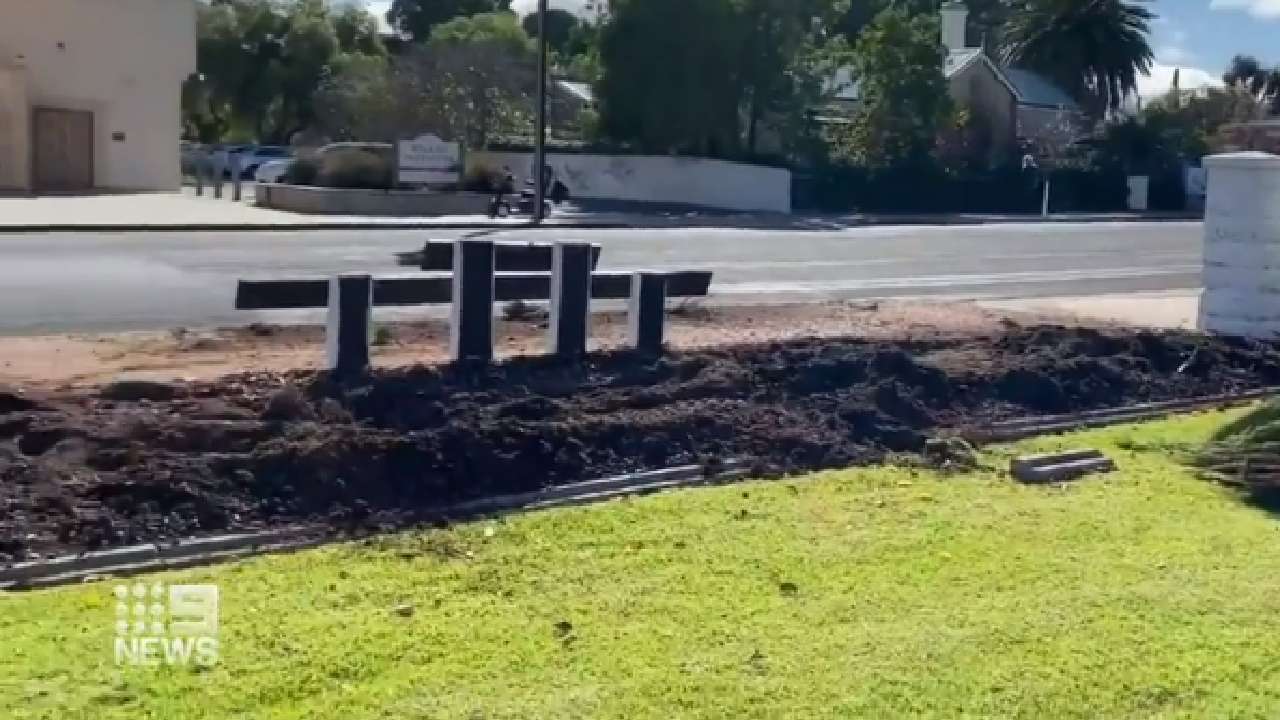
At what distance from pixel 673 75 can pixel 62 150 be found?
16996mm

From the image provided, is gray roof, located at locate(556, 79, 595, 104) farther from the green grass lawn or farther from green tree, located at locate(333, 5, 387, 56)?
the green grass lawn

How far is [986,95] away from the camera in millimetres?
64500

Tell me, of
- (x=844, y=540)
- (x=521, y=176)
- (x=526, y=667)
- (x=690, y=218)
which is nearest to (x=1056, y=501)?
(x=844, y=540)

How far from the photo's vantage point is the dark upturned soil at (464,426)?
7078mm

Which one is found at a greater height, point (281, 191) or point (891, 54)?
point (891, 54)

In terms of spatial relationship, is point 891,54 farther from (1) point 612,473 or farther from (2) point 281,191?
(1) point 612,473

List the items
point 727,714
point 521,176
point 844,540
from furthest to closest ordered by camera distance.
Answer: point 521,176
point 844,540
point 727,714

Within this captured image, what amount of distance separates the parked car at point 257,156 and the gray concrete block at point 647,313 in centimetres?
4408

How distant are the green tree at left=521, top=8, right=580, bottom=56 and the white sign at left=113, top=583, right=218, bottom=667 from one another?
7593 centimetres

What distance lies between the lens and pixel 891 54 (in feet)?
171

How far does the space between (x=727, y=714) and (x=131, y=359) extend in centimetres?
746

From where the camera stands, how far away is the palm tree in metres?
70.2

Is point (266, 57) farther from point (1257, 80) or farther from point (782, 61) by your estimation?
point (1257, 80)

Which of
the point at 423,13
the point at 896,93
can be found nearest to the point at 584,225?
the point at 896,93
